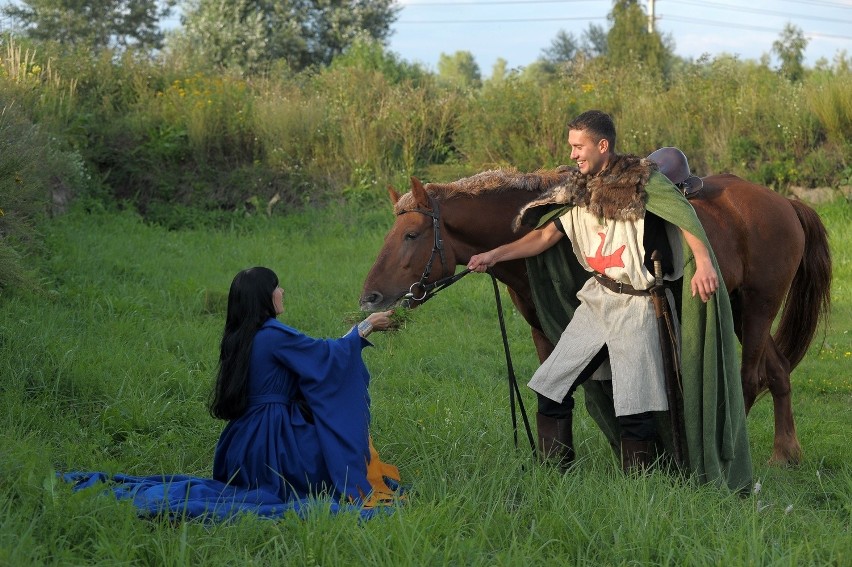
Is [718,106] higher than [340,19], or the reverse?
[340,19]

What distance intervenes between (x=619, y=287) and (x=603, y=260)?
0.15 metres

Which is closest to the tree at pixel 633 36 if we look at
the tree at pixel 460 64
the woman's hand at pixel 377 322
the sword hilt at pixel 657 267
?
the sword hilt at pixel 657 267

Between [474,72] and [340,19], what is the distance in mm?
50968

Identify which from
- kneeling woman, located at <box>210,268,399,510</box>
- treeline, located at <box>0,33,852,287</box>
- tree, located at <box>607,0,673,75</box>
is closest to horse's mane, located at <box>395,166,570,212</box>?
kneeling woman, located at <box>210,268,399,510</box>

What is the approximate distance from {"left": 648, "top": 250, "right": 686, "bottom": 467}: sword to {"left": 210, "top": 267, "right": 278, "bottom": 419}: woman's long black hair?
1805 millimetres

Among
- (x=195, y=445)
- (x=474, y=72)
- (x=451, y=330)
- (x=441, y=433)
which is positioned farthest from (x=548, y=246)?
(x=474, y=72)

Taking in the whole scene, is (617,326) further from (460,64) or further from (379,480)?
(460,64)

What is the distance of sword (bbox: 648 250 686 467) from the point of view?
471 cm

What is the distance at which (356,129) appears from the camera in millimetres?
15031

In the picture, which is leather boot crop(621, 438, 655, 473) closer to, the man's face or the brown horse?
the brown horse

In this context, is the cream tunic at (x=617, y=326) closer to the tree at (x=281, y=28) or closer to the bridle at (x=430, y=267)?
the bridle at (x=430, y=267)

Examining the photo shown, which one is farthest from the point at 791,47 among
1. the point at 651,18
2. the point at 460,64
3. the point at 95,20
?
the point at 460,64

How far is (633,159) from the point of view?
4750 millimetres

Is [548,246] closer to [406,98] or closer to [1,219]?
[1,219]
